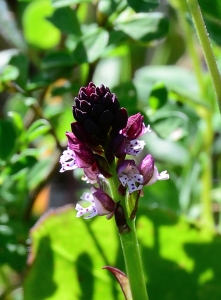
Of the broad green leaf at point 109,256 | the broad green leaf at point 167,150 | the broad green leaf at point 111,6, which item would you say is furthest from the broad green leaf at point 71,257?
the broad green leaf at point 167,150

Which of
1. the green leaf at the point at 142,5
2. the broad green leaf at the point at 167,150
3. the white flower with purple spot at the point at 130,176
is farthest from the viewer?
the broad green leaf at the point at 167,150

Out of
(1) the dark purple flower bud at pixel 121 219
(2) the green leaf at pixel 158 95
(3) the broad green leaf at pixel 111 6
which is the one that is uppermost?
(3) the broad green leaf at pixel 111 6

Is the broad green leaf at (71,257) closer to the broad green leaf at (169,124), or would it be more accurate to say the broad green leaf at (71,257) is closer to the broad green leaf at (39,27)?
the broad green leaf at (169,124)

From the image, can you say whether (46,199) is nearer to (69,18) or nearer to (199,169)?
(199,169)

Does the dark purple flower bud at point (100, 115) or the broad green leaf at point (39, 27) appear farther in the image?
the broad green leaf at point (39, 27)

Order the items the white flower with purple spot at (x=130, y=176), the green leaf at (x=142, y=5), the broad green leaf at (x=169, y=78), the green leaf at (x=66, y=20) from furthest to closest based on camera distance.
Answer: the broad green leaf at (x=169, y=78)
the green leaf at (x=66, y=20)
the green leaf at (x=142, y=5)
the white flower with purple spot at (x=130, y=176)

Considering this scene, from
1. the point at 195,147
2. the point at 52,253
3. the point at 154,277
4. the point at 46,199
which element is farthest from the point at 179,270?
the point at 46,199

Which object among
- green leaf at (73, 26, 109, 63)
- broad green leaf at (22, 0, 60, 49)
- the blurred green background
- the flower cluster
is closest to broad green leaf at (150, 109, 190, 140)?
the blurred green background
